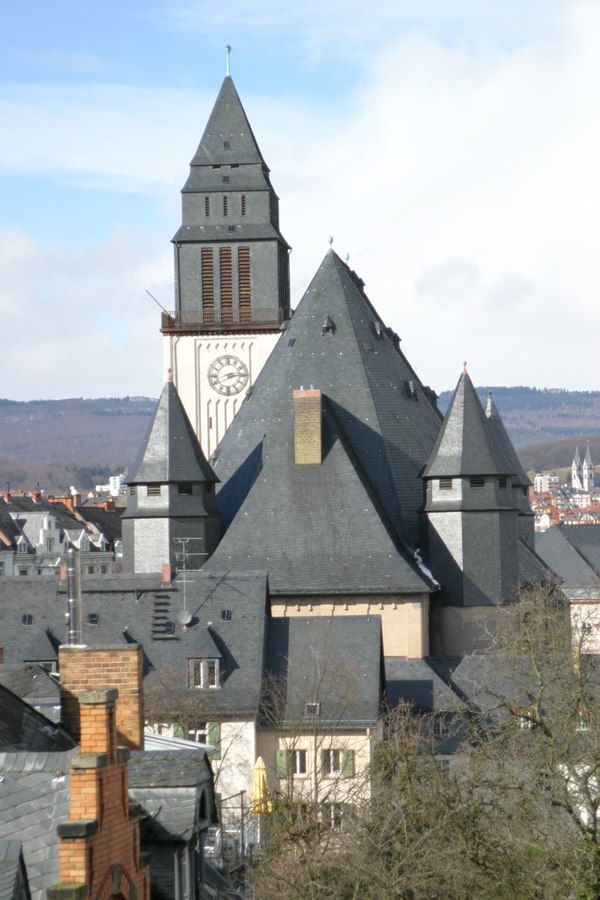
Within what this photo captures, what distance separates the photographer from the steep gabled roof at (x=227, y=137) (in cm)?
8050

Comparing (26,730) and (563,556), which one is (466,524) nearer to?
(26,730)

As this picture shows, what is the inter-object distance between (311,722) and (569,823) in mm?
18767

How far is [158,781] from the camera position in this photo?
16406 millimetres

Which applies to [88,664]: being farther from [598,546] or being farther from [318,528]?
[598,546]

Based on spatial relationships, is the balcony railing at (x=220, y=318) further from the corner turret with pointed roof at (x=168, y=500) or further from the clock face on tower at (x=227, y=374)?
the corner turret with pointed roof at (x=168, y=500)

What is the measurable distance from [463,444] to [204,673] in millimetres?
12576

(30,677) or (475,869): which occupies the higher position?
(30,677)

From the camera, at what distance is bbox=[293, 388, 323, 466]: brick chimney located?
191 feet

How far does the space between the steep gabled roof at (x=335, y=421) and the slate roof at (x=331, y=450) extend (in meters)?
0.04

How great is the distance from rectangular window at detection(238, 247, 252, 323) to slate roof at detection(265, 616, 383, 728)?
96.4 ft

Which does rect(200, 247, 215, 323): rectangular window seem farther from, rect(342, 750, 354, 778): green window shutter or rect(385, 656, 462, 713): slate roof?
rect(342, 750, 354, 778): green window shutter

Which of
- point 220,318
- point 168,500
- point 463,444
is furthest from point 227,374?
point 463,444

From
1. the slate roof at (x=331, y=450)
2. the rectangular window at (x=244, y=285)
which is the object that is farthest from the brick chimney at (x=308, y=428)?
the rectangular window at (x=244, y=285)

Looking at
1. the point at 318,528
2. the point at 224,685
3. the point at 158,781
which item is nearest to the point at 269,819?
the point at 158,781
